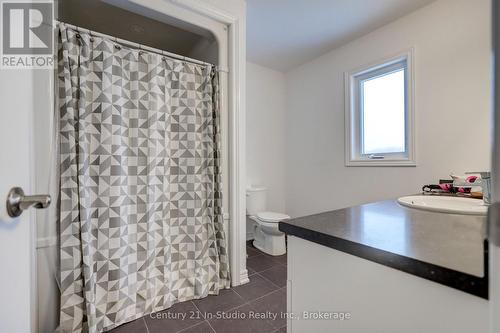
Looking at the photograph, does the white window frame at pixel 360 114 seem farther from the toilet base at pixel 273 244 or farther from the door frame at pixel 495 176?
the door frame at pixel 495 176

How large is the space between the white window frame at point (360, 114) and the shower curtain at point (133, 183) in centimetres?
152

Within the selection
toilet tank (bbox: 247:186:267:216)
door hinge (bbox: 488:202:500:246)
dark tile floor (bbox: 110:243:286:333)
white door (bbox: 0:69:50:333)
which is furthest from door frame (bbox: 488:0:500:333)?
toilet tank (bbox: 247:186:267:216)

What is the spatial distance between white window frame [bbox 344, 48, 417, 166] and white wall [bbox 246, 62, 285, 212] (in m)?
1.02

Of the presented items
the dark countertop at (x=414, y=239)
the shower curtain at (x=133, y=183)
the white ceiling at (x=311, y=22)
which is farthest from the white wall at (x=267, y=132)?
the dark countertop at (x=414, y=239)

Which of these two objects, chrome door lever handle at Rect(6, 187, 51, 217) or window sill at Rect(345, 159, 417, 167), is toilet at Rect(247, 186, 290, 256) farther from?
chrome door lever handle at Rect(6, 187, 51, 217)

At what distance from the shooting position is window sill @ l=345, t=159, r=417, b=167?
1969 millimetres

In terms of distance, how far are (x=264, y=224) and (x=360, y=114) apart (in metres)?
1.64

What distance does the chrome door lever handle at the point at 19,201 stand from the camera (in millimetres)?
496

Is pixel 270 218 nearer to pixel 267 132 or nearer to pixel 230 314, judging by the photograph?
pixel 230 314

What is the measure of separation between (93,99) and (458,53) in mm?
2697

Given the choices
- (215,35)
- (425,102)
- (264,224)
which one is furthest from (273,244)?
(215,35)

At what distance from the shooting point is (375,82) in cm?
234

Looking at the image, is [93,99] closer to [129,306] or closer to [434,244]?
[129,306]

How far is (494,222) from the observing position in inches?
9.5
